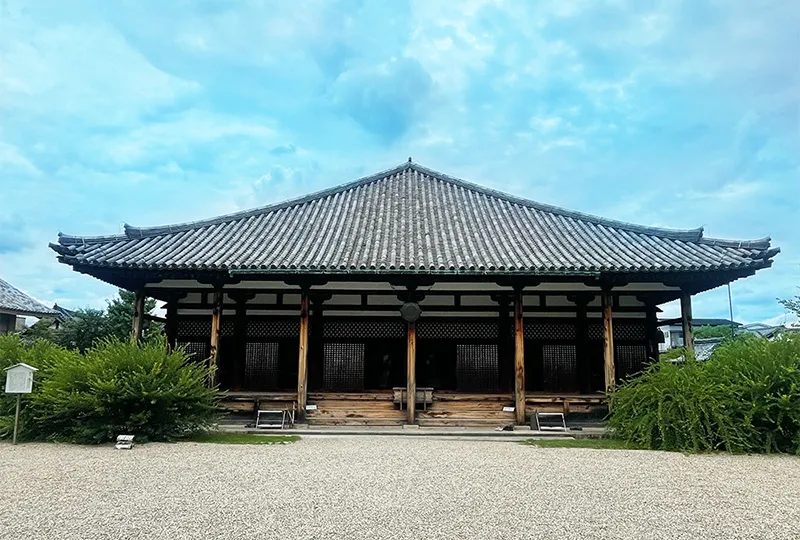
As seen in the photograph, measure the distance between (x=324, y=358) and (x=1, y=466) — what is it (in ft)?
22.6

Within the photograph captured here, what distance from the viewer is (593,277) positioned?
425 inches

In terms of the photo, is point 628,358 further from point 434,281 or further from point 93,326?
point 93,326

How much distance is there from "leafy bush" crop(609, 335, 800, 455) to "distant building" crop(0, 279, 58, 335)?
84.4 feet

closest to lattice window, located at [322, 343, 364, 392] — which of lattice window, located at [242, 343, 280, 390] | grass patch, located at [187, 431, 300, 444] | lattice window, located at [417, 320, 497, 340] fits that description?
lattice window, located at [242, 343, 280, 390]

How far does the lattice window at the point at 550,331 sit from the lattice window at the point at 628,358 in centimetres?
128

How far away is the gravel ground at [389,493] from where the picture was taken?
4.67m

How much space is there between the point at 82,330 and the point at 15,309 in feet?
17.8

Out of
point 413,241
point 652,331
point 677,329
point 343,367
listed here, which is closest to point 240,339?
point 343,367

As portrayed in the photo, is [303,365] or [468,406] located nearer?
[303,365]

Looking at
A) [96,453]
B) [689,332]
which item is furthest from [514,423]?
[96,453]

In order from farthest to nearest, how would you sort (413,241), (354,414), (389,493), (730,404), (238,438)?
(413,241), (354,414), (238,438), (730,404), (389,493)

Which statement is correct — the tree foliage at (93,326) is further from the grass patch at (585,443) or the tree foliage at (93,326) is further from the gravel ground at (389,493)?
the grass patch at (585,443)

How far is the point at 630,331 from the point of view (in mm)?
13188

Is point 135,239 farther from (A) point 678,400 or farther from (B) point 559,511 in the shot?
→ (A) point 678,400
